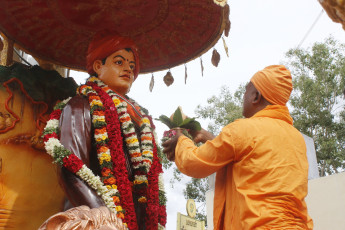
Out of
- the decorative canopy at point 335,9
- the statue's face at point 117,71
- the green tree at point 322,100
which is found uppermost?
the green tree at point 322,100

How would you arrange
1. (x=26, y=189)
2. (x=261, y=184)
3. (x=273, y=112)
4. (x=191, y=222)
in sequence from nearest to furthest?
1. (x=261, y=184)
2. (x=273, y=112)
3. (x=26, y=189)
4. (x=191, y=222)

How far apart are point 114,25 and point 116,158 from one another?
159 cm

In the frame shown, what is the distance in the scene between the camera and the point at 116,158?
288 cm

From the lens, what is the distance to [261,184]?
2.67m

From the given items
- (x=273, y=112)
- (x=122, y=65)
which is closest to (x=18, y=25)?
(x=122, y=65)

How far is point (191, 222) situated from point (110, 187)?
10.6 m

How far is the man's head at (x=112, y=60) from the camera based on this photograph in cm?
342

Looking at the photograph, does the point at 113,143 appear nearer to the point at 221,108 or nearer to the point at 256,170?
the point at 256,170

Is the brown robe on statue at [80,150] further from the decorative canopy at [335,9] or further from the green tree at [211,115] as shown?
the green tree at [211,115]

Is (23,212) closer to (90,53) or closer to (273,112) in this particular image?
(90,53)

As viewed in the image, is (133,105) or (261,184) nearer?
(261,184)

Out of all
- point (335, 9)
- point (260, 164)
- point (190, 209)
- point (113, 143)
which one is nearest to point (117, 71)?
point (113, 143)

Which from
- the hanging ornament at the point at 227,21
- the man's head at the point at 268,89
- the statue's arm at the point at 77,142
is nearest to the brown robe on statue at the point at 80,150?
the statue's arm at the point at 77,142

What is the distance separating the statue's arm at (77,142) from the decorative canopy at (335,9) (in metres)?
1.86
